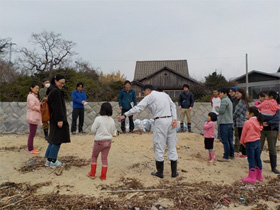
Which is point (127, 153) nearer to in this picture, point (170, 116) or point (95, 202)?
point (170, 116)

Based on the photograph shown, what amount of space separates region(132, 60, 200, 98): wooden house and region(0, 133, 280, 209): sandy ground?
1494 centimetres

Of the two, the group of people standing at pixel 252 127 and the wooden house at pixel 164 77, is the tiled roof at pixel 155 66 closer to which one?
the wooden house at pixel 164 77

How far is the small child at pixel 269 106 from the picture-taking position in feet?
15.3

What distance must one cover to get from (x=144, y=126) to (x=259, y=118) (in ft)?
17.3

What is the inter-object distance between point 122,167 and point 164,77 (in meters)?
23.2

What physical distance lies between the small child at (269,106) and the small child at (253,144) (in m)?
0.90

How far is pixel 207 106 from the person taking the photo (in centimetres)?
1130

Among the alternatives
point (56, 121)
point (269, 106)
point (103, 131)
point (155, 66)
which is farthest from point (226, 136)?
point (155, 66)

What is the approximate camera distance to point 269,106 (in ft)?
15.4

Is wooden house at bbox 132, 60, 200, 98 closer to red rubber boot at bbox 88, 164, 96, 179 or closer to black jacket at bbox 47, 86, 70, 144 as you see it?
black jacket at bbox 47, 86, 70, 144

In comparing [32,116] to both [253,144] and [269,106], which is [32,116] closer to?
[253,144]

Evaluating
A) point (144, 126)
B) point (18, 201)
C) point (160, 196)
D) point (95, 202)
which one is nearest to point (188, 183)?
point (160, 196)

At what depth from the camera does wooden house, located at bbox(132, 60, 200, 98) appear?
24.0m

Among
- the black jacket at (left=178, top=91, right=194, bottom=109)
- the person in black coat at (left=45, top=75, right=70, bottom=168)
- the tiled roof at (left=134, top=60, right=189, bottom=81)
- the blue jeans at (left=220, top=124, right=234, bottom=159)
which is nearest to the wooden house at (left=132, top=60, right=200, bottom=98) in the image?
the tiled roof at (left=134, top=60, right=189, bottom=81)
